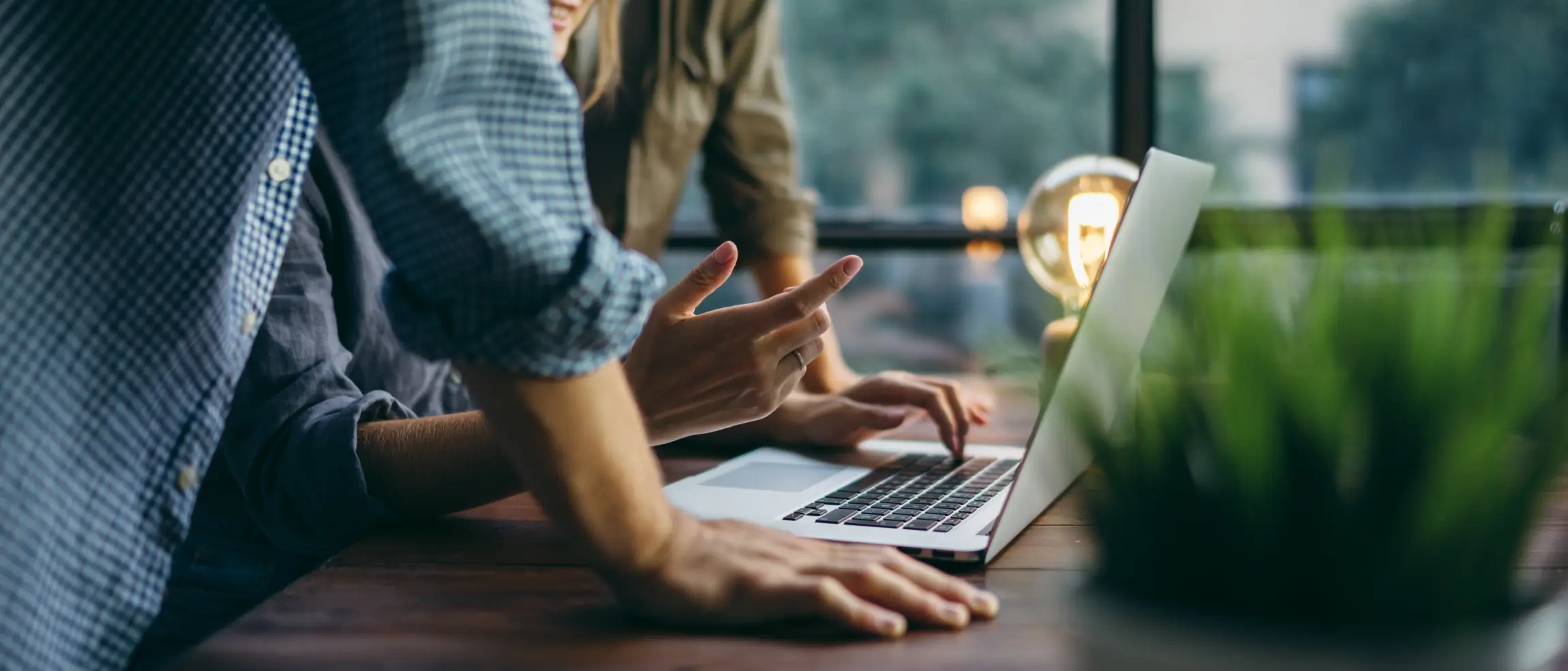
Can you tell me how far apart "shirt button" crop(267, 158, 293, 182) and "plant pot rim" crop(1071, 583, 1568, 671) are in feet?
2.09

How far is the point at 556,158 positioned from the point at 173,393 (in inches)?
13.1

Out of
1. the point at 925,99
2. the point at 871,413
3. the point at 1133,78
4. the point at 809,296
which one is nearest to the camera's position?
the point at 809,296

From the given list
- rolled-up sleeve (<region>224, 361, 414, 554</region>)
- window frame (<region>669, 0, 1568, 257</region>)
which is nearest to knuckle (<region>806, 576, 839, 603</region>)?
rolled-up sleeve (<region>224, 361, 414, 554</region>)

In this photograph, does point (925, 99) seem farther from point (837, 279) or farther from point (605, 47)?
point (837, 279)

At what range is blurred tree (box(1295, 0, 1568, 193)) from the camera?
2.53 meters

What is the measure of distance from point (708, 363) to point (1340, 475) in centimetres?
Answer: 60

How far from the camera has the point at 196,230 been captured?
0.69 metres

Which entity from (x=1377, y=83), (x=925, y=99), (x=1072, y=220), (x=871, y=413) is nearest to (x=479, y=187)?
(x=871, y=413)

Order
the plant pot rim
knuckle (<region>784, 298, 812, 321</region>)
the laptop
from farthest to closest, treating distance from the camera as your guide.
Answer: knuckle (<region>784, 298, 812, 321</region>), the laptop, the plant pot rim

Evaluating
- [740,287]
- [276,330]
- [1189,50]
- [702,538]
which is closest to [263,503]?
[276,330]

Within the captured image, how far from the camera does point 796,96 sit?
2.75 m

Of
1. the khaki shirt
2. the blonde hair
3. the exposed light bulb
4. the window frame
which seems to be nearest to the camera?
the exposed light bulb

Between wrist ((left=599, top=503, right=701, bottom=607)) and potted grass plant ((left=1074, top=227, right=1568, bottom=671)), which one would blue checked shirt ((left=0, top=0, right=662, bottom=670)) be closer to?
wrist ((left=599, top=503, right=701, bottom=607))

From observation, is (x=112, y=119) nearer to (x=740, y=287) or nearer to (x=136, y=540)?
(x=136, y=540)
